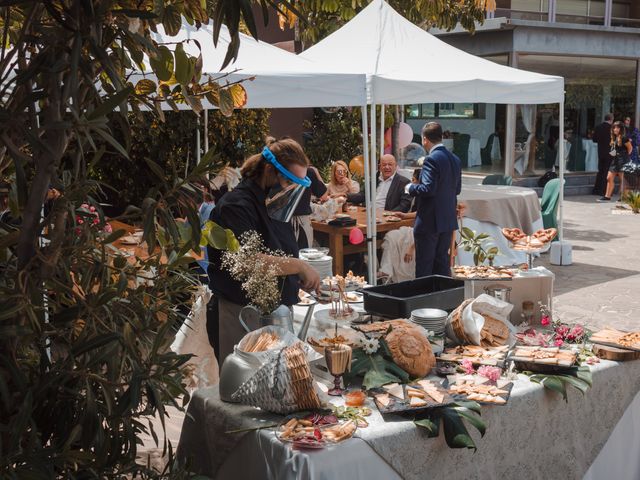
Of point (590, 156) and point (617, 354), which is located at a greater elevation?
point (617, 354)

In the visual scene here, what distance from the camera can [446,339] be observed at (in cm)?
368

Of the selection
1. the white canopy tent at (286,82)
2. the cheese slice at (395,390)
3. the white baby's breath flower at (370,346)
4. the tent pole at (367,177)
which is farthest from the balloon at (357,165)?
the cheese slice at (395,390)

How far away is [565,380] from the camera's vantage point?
3211 millimetres

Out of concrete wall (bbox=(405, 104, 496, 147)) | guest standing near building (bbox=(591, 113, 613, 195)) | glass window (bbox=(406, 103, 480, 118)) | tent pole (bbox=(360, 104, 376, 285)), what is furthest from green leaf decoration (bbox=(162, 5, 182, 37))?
concrete wall (bbox=(405, 104, 496, 147))

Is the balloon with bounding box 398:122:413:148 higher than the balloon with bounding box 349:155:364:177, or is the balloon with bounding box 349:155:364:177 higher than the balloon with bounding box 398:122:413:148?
the balloon with bounding box 398:122:413:148

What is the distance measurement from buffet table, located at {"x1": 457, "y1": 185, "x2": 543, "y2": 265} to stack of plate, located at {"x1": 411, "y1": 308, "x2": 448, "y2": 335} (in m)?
5.04

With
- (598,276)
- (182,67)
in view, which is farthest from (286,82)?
(598,276)

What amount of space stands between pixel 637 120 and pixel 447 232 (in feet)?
48.2

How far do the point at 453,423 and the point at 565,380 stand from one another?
0.68 m

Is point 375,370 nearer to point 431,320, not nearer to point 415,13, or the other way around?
point 431,320

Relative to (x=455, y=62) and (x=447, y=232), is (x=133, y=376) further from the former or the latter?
(x=455, y=62)

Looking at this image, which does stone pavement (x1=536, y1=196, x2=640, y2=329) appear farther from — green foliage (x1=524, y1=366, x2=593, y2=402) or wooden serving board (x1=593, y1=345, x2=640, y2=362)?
green foliage (x1=524, y1=366, x2=593, y2=402)

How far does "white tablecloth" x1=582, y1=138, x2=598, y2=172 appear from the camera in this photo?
19203 mm

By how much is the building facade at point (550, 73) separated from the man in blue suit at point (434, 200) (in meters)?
10.7
